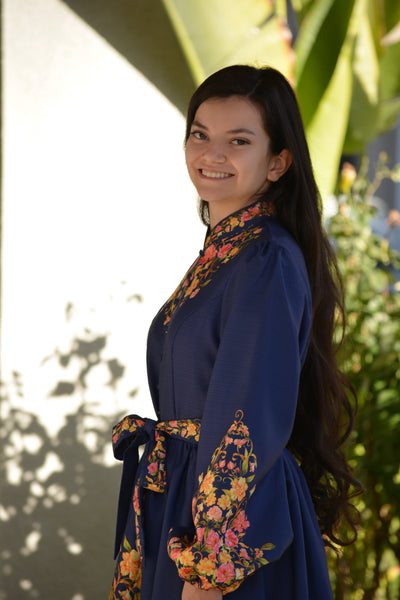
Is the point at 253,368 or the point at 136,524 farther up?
the point at 253,368

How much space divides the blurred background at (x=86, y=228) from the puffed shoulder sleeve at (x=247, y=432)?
0.74m

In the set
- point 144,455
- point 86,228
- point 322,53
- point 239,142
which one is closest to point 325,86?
point 322,53

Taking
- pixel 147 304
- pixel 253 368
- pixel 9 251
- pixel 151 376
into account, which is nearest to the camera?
pixel 253 368

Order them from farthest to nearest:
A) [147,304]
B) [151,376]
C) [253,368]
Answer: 1. [147,304]
2. [151,376]
3. [253,368]

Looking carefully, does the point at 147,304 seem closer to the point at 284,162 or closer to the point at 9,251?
the point at 9,251

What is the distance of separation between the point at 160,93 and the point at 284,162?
2.24ft

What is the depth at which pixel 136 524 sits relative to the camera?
1211 mm

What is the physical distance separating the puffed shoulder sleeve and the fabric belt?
0.13m

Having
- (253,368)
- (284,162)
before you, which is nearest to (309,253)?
(284,162)

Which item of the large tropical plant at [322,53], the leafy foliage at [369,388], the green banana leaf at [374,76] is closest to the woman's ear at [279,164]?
the large tropical plant at [322,53]

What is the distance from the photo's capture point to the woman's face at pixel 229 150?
1.17m

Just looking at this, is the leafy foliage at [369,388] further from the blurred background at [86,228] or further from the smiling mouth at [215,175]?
the smiling mouth at [215,175]

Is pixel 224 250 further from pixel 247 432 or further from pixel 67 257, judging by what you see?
pixel 67 257

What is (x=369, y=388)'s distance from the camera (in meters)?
2.03
